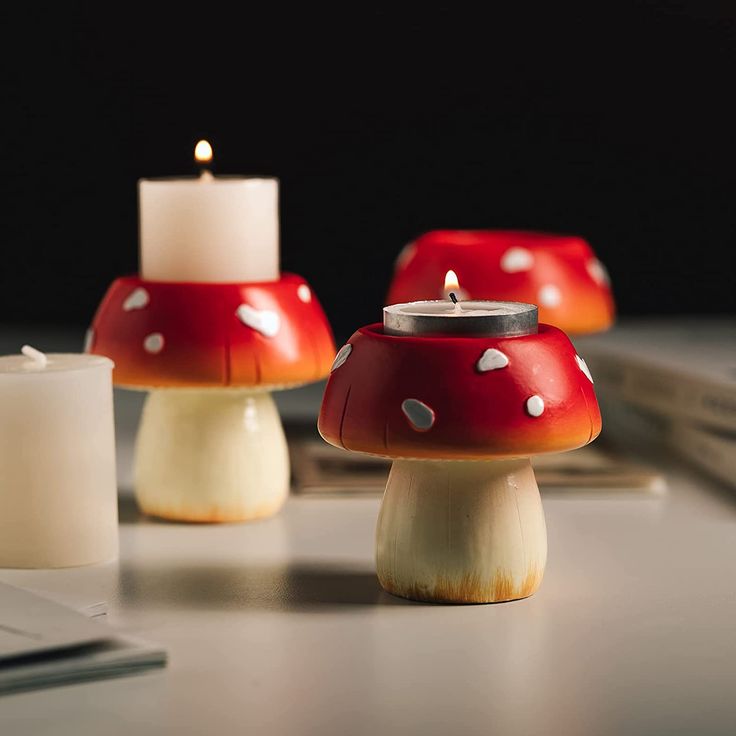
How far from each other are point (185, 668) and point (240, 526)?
1.25 feet

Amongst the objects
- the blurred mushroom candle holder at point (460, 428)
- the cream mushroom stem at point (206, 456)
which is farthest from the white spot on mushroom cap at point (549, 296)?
the blurred mushroom candle holder at point (460, 428)

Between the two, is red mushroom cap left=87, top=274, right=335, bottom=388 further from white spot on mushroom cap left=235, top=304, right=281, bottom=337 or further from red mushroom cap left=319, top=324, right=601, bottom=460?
red mushroom cap left=319, top=324, right=601, bottom=460

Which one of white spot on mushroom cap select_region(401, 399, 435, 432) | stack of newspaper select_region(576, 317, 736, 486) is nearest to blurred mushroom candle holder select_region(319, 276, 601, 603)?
white spot on mushroom cap select_region(401, 399, 435, 432)

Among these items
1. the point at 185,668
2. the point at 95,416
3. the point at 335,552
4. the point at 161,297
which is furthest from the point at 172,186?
the point at 185,668

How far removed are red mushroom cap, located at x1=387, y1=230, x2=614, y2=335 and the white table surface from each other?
0.32m

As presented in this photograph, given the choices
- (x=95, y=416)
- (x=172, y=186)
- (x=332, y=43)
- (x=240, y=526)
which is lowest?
(x=240, y=526)

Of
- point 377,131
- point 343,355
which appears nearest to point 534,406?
point 343,355

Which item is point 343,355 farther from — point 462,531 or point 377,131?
point 377,131

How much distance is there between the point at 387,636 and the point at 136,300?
405 millimetres

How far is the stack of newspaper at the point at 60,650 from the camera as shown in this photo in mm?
883

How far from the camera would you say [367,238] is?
256cm

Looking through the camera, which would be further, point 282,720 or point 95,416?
point 95,416

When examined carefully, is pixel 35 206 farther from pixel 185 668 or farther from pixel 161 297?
pixel 185 668

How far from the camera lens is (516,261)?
1.62m
